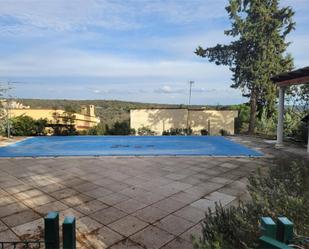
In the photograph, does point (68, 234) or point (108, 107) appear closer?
point (68, 234)

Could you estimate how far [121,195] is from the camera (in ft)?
15.4

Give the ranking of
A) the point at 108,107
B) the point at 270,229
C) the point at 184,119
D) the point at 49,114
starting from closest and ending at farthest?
1. the point at 270,229
2. the point at 49,114
3. the point at 184,119
4. the point at 108,107

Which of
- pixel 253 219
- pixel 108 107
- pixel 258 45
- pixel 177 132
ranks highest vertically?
pixel 258 45

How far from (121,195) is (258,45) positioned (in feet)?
40.4

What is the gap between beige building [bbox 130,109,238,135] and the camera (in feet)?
51.0

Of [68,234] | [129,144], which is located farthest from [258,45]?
[68,234]

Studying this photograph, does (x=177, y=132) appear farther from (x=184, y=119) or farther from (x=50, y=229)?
(x=50, y=229)

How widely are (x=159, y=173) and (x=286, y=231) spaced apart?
4963mm

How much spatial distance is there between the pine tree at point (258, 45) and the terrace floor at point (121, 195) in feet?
23.7

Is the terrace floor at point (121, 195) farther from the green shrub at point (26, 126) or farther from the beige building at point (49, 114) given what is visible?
the beige building at point (49, 114)

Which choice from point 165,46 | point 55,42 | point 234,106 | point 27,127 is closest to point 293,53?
point 234,106

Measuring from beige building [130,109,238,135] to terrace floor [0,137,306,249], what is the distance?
7.72 m

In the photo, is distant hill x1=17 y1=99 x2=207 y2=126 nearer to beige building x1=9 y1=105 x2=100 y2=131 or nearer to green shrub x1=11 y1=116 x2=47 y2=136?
beige building x1=9 y1=105 x2=100 y2=131

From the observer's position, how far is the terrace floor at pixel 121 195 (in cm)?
328
